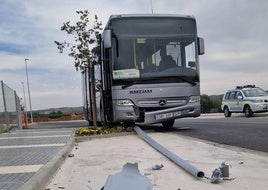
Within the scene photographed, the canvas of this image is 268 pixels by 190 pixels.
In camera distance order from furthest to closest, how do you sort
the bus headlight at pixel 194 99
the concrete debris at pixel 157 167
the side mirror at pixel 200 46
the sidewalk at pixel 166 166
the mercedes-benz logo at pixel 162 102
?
the bus headlight at pixel 194 99
the side mirror at pixel 200 46
the mercedes-benz logo at pixel 162 102
the concrete debris at pixel 157 167
the sidewalk at pixel 166 166

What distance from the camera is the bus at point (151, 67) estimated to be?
46.4 ft

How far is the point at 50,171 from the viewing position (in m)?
6.80

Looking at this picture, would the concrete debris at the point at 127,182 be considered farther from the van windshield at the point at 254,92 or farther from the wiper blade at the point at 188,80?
the van windshield at the point at 254,92

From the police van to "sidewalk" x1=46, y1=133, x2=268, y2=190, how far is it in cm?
1624

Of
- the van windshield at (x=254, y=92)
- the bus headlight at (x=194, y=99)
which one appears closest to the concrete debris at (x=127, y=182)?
the bus headlight at (x=194, y=99)

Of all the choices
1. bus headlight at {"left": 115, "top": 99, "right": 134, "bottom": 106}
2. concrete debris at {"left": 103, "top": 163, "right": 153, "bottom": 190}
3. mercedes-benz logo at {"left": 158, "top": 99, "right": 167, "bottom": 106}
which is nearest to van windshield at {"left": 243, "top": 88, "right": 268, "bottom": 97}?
mercedes-benz logo at {"left": 158, "top": 99, "right": 167, "bottom": 106}

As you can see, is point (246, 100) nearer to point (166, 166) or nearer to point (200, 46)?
point (200, 46)

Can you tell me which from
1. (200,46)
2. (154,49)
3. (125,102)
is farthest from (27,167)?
(200,46)

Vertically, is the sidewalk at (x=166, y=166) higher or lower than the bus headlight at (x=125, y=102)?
lower

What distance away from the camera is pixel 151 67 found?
14234 mm

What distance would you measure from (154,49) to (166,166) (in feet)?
24.0

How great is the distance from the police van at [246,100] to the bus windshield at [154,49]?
12.6 metres

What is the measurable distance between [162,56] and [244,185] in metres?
8.97

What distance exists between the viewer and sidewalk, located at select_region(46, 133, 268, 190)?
6.01m
